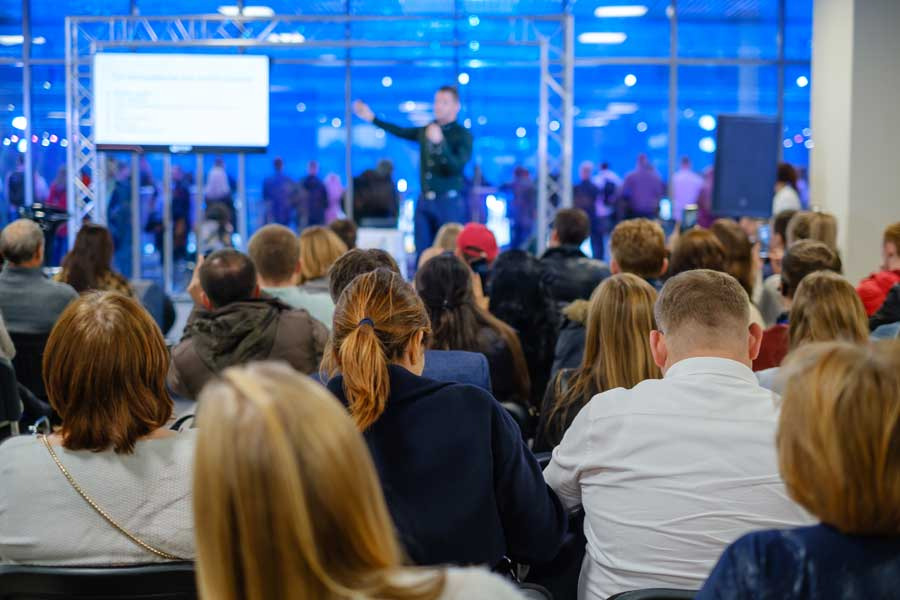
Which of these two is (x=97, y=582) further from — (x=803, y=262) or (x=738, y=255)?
(x=738, y=255)

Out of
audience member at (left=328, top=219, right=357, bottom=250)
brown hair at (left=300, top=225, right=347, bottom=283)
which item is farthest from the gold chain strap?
audience member at (left=328, top=219, right=357, bottom=250)

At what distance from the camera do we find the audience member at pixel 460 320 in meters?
3.96

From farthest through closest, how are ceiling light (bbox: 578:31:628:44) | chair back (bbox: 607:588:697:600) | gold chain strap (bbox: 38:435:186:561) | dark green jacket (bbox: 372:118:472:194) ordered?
ceiling light (bbox: 578:31:628:44) → dark green jacket (bbox: 372:118:472:194) → gold chain strap (bbox: 38:435:186:561) → chair back (bbox: 607:588:697:600)

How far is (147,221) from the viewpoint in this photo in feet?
43.1

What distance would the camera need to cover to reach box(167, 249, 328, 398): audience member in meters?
3.68

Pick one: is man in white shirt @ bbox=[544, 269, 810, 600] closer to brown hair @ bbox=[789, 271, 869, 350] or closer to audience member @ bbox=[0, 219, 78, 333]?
brown hair @ bbox=[789, 271, 869, 350]

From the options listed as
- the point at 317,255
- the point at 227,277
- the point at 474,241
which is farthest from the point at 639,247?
the point at 227,277

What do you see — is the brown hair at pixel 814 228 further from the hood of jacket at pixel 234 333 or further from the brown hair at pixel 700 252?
the hood of jacket at pixel 234 333

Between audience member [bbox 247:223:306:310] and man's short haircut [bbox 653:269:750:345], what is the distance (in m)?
2.44

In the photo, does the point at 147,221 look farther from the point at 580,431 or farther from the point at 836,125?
the point at 580,431

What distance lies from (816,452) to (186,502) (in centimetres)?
121

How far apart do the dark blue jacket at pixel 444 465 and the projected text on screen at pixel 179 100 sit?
7876 mm

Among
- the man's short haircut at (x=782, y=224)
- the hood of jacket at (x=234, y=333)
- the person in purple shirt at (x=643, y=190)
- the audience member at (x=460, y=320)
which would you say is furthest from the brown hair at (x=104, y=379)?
Answer: the person in purple shirt at (x=643, y=190)

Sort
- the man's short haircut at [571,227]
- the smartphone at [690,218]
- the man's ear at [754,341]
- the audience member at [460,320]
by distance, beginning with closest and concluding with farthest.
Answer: the man's ear at [754,341] → the audience member at [460,320] → the man's short haircut at [571,227] → the smartphone at [690,218]
